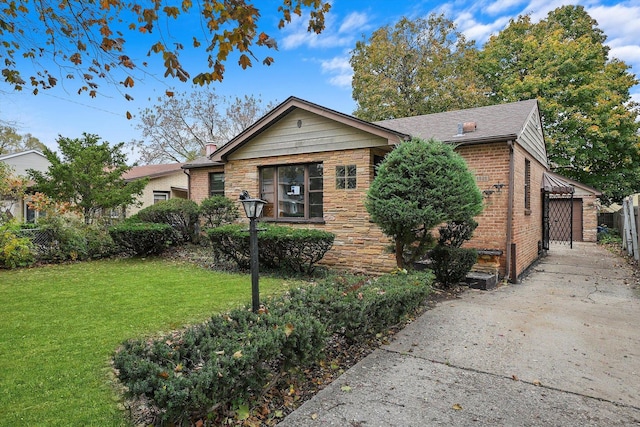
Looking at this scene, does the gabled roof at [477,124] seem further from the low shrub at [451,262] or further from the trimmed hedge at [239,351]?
the trimmed hedge at [239,351]

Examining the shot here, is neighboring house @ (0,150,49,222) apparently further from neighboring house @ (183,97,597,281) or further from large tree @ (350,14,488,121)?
large tree @ (350,14,488,121)

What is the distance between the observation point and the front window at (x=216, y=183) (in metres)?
13.0

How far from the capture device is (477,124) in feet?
29.5

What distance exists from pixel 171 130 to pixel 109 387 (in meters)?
27.6

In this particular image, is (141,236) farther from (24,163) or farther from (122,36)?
(24,163)

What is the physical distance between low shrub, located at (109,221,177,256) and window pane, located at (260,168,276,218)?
9.75 ft

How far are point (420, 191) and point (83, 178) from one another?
34.1ft

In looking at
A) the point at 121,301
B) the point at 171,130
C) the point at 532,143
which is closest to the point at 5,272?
the point at 121,301

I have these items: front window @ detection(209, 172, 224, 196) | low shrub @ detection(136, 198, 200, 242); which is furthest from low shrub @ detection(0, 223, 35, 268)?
front window @ detection(209, 172, 224, 196)

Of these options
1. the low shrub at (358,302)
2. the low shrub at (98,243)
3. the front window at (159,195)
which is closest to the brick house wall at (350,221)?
the low shrub at (358,302)

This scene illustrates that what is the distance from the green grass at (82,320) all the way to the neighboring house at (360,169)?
243 centimetres

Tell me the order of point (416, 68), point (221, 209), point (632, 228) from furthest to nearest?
1. point (416, 68)
2. point (632, 228)
3. point (221, 209)

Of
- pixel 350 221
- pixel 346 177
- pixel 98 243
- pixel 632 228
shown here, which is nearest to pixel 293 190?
pixel 346 177

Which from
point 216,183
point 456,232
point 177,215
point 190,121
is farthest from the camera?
point 190,121
